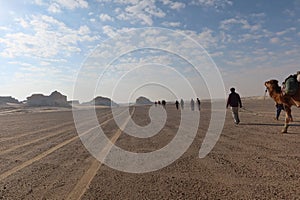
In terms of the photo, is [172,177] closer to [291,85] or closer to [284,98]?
[291,85]

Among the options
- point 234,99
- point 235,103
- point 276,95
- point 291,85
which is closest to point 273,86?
point 276,95

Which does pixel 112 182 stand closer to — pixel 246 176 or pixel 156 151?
pixel 246 176

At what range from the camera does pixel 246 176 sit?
5766 mm

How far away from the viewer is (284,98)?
11.6 meters

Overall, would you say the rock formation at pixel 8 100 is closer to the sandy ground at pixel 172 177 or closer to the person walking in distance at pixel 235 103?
the person walking in distance at pixel 235 103

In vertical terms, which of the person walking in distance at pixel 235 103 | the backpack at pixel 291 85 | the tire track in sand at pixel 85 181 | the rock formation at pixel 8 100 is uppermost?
the rock formation at pixel 8 100

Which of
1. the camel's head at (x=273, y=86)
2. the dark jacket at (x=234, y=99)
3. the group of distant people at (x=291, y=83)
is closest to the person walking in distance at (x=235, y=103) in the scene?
the dark jacket at (x=234, y=99)

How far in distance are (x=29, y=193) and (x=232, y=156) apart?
5102mm

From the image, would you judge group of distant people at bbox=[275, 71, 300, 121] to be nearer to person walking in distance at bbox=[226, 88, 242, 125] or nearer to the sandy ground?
the sandy ground

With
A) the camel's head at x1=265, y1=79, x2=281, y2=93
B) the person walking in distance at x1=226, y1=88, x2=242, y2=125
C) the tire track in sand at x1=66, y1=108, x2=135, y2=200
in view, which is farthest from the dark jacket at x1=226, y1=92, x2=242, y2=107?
the tire track in sand at x1=66, y1=108, x2=135, y2=200

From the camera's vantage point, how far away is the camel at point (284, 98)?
11.1m

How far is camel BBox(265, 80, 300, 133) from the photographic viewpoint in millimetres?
11131

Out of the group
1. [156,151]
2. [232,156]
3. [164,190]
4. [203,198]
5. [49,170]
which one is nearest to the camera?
[203,198]

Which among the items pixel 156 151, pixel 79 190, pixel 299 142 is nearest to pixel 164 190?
pixel 79 190
